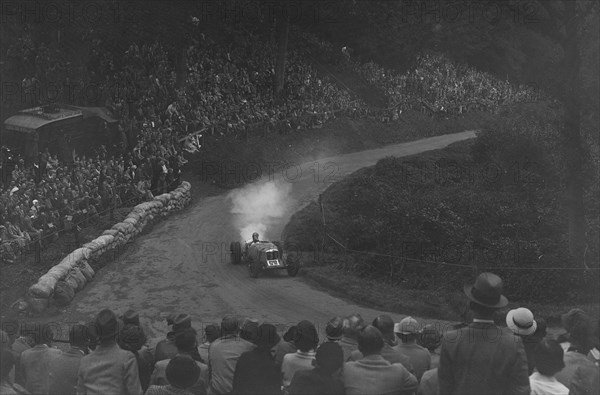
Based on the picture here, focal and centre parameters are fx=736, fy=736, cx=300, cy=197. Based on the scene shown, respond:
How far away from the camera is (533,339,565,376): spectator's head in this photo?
7.18 meters

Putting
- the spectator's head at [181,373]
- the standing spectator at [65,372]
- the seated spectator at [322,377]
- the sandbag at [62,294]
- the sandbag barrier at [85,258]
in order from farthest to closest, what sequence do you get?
the sandbag at [62,294]
the sandbag barrier at [85,258]
the standing spectator at [65,372]
the seated spectator at [322,377]
the spectator's head at [181,373]

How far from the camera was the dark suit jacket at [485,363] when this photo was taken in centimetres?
664

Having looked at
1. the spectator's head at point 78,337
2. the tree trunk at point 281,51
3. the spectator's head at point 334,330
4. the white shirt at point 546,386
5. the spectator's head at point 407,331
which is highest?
the tree trunk at point 281,51

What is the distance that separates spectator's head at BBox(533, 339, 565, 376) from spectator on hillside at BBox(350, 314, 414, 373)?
4.60ft

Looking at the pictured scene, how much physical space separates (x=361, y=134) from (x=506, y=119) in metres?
8.45

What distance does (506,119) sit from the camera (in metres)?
39.3

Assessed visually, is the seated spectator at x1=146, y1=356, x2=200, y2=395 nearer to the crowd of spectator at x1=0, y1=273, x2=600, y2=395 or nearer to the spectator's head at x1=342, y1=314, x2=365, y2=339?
the crowd of spectator at x1=0, y1=273, x2=600, y2=395

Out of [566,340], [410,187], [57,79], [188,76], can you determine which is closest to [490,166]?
[410,187]

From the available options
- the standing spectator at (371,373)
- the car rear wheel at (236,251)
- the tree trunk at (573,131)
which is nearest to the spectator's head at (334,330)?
the standing spectator at (371,373)

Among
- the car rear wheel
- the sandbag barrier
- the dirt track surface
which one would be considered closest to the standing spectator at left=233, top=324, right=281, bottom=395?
the dirt track surface

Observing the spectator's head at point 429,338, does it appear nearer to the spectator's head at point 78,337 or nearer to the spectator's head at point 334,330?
the spectator's head at point 334,330

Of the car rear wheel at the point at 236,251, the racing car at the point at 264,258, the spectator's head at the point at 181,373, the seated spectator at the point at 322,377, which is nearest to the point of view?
the spectator's head at the point at 181,373

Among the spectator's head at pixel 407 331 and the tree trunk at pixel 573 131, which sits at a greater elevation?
the tree trunk at pixel 573 131

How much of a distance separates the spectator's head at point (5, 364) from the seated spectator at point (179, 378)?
5.47 ft
